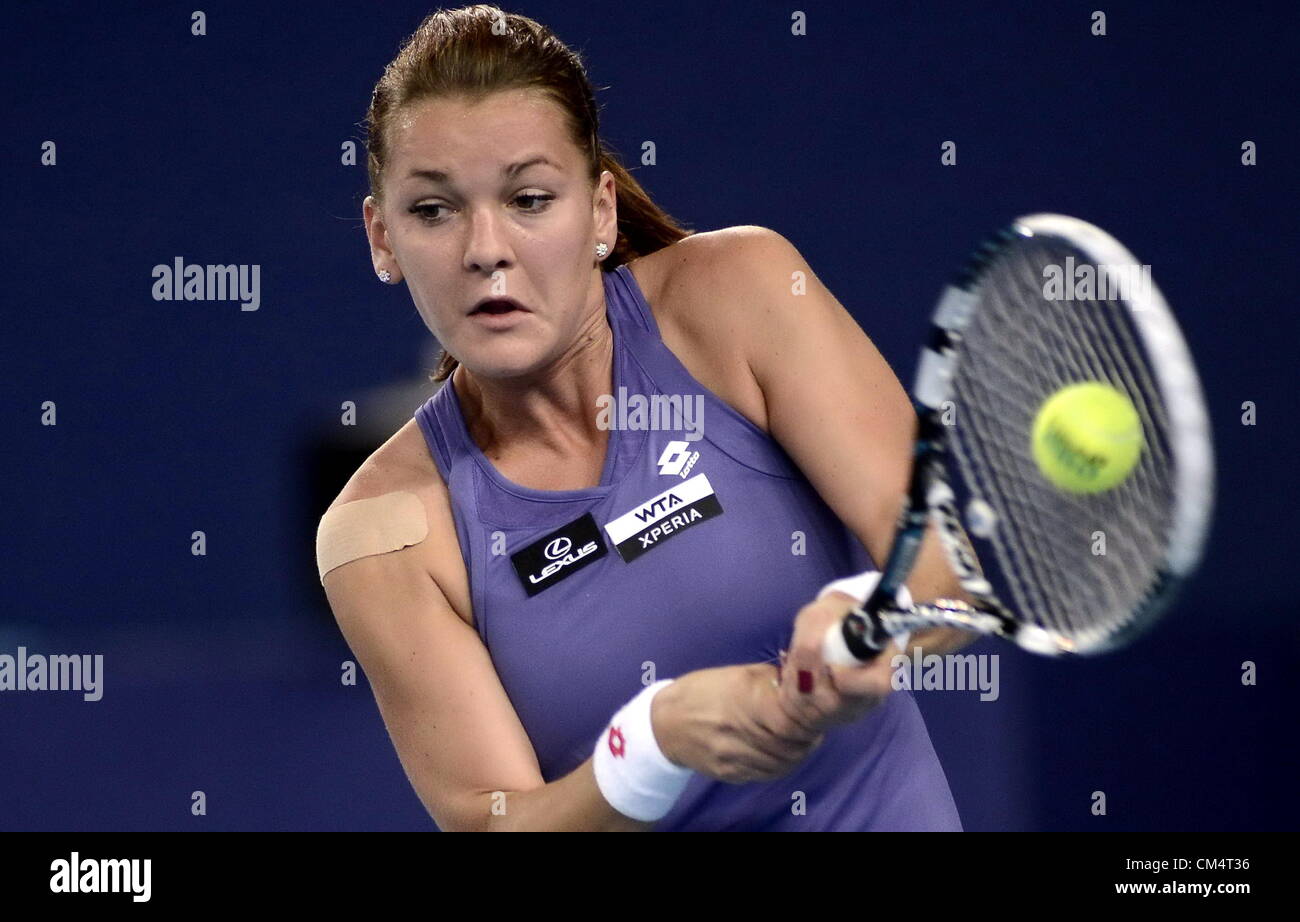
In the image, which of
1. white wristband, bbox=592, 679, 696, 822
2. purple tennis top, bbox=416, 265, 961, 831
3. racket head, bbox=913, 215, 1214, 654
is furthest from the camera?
purple tennis top, bbox=416, 265, 961, 831

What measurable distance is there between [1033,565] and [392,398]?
1.79 m

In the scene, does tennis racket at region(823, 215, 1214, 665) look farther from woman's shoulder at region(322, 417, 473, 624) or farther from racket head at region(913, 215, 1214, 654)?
woman's shoulder at region(322, 417, 473, 624)

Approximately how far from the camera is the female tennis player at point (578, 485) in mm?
1455

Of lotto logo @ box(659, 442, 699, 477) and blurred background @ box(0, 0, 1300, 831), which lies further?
blurred background @ box(0, 0, 1300, 831)

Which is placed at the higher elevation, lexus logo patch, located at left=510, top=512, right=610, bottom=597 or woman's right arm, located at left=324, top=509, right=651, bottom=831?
lexus logo patch, located at left=510, top=512, right=610, bottom=597

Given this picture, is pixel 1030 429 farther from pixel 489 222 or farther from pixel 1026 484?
pixel 489 222

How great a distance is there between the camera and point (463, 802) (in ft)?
4.96

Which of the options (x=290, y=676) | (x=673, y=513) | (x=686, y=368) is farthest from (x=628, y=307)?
(x=290, y=676)

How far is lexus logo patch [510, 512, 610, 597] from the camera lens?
4.92 ft

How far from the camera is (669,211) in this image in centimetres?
293

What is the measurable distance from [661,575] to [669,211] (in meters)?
1.53

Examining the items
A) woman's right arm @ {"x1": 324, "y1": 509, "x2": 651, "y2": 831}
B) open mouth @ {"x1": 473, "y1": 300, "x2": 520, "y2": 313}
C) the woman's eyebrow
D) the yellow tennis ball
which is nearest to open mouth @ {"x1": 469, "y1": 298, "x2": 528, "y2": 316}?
open mouth @ {"x1": 473, "y1": 300, "x2": 520, "y2": 313}

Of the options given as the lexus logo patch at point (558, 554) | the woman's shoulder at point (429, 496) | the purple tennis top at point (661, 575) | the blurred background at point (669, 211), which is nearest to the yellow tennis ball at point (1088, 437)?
the purple tennis top at point (661, 575)

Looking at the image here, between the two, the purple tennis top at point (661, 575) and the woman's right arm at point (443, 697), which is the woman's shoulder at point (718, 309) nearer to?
the purple tennis top at point (661, 575)
